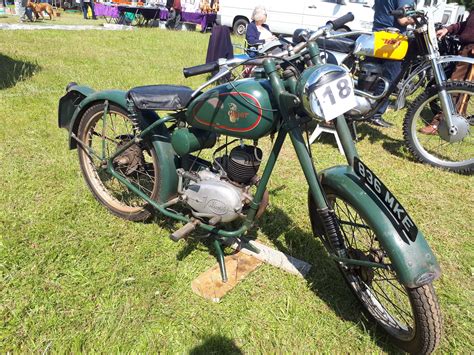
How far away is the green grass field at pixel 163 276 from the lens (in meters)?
2.00

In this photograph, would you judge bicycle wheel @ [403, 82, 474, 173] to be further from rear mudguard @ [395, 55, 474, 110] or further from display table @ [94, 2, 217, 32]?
display table @ [94, 2, 217, 32]

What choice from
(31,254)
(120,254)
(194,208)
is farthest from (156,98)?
(31,254)

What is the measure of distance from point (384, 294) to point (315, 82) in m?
1.23

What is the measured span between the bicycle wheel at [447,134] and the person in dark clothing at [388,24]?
0.39 meters

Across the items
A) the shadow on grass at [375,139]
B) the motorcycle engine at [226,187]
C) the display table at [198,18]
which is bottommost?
the shadow on grass at [375,139]

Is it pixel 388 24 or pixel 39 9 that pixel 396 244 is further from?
pixel 39 9

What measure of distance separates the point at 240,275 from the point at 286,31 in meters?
11.9

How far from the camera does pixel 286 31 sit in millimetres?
12977

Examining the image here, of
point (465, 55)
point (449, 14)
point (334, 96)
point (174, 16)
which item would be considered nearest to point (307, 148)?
point (334, 96)

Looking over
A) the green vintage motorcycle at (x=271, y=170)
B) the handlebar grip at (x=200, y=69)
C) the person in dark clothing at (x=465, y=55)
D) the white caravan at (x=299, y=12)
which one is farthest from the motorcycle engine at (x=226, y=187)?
the white caravan at (x=299, y=12)

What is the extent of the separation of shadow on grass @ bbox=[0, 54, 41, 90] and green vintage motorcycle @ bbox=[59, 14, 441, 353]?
12.2ft

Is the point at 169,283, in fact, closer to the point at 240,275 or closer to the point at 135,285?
the point at 135,285

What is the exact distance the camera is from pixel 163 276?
2.39m

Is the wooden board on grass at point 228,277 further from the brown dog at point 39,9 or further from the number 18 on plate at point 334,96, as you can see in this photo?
the brown dog at point 39,9
